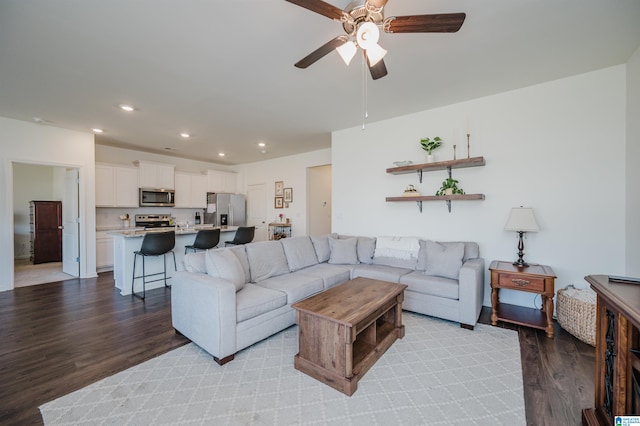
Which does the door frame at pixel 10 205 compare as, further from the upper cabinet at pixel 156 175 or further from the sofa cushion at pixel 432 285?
the sofa cushion at pixel 432 285

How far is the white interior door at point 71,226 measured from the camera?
4852mm

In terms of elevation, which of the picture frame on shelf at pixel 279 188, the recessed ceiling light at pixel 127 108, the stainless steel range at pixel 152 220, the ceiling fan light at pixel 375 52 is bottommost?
the stainless steel range at pixel 152 220

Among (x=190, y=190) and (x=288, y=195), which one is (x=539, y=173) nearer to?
(x=288, y=195)

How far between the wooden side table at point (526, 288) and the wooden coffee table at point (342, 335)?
1.21 meters

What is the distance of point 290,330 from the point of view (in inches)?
108

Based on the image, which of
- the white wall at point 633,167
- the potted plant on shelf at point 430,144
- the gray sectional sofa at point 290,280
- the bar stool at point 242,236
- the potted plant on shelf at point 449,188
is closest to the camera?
the gray sectional sofa at point 290,280

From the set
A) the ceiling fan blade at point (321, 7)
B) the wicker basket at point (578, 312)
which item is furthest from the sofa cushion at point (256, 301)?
the wicker basket at point (578, 312)

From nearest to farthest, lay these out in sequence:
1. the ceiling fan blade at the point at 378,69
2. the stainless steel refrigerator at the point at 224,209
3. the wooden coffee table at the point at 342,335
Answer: the wooden coffee table at the point at 342,335, the ceiling fan blade at the point at 378,69, the stainless steel refrigerator at the point at 224,209

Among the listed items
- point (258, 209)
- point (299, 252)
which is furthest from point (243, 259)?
point (258, 209)

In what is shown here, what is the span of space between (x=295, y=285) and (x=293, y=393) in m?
1.11

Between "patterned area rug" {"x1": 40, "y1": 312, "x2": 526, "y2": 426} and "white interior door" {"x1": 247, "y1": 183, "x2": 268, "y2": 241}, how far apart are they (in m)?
5.03

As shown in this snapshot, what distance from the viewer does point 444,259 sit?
3107 mm

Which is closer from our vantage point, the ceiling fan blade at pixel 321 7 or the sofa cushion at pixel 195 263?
the ceiling fan blade at pixel 321 7

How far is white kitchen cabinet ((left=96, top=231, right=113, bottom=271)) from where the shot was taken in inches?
210
